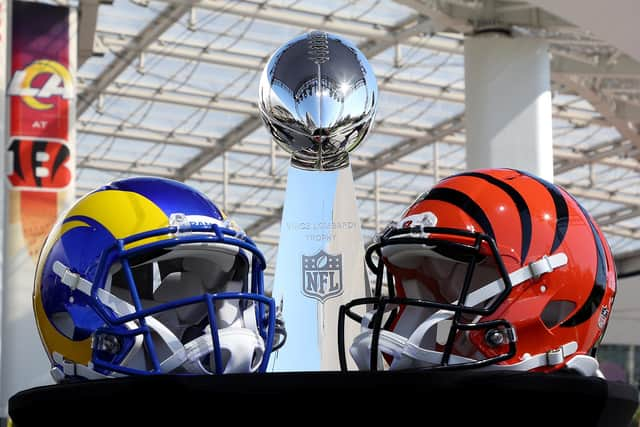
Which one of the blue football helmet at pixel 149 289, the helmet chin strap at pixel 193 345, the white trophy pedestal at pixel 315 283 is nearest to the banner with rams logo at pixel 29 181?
the white trophy pedestal at pixel 315 283

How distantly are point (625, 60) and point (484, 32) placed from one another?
5.07 meters

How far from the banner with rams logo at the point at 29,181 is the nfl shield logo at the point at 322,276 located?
7.60 m

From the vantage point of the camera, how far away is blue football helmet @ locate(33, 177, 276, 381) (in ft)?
5.75

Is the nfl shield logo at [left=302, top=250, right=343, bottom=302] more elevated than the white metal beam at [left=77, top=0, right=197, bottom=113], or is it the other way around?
the white metal beam at [left=77, top=0, right=197, bottom=113]

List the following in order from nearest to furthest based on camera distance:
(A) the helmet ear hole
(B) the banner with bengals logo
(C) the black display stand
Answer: (C) the black display stand → (A) the helmet ear hole → (B) the banner with bengals logo

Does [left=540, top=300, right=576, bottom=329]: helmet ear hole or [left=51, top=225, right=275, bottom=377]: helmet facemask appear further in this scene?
[left=540, top=300, right=576, bottom=329]: helmet ear hole

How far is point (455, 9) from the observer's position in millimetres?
14078

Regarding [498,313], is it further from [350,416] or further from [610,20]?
[610,20]

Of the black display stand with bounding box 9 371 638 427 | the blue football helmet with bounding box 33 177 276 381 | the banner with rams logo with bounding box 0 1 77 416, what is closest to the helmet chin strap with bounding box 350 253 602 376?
the blue football helmet with bounding box 33 177 276 381

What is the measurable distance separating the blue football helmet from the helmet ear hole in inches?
17.3

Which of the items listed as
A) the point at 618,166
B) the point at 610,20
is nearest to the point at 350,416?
the point at 610,20

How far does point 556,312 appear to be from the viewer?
1.90 metres

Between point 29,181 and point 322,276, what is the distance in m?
7.90

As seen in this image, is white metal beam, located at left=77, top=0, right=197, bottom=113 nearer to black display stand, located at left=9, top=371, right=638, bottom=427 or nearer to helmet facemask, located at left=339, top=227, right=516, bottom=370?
helmet facemask, located at left=339, top=227, right=516, bottom=370
